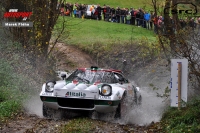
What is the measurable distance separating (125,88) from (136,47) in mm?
14348

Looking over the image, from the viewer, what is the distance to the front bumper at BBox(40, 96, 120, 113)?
11.3 meters

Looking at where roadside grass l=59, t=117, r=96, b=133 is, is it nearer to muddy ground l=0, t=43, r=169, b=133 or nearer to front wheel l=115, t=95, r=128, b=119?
muddy ground l=0, t=43, r=169, b=133

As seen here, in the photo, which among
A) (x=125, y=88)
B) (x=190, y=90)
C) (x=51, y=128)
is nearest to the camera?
(x=51, y=128)

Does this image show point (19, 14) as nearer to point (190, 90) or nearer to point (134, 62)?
point (134, 62)

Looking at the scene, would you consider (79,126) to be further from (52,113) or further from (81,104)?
(52,113)

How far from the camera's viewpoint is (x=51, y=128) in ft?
34.3

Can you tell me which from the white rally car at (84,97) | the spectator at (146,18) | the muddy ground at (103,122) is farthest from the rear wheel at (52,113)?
the spectator at (146,18)

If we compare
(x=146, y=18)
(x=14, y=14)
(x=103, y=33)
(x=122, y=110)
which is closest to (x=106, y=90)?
(x=122, y=110)

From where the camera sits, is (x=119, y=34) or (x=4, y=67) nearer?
(x=4, y=67)

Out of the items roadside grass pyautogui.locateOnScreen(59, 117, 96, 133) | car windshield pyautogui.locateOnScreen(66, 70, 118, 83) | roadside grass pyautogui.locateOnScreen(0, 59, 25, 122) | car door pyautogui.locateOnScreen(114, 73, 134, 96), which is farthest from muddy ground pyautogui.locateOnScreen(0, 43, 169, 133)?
car windshield pyautogui.locateOnScreen(66, 70, 118, 83)

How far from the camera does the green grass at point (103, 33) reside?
29297mm

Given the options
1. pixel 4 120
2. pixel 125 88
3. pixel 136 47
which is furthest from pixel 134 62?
pixel 4 120

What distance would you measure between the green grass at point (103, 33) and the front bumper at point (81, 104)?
50.7 feet

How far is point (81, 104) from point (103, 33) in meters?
22.4
